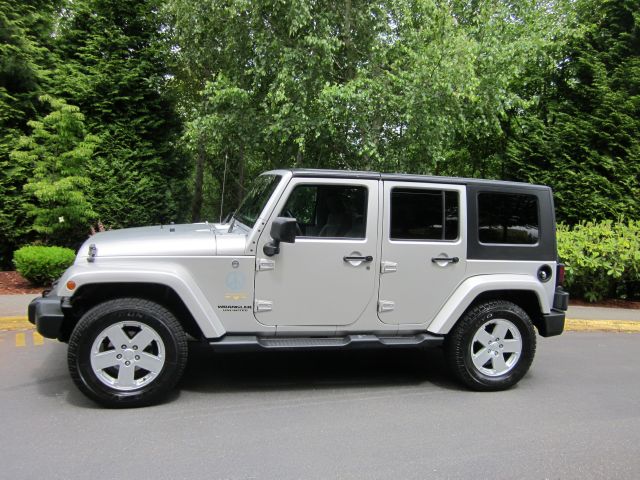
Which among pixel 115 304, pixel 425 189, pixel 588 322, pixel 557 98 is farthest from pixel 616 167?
→ pixel 115 304

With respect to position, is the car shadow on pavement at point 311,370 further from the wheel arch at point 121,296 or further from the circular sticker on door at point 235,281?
the circular sticker on door at point 235,281

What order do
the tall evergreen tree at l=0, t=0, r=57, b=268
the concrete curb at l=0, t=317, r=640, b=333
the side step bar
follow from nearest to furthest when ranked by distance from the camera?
the side step bar, the concrete curb at l=0, t=317, r=640, b=333, the tall evergreen tree at l=0, t=0, r=57, b=268

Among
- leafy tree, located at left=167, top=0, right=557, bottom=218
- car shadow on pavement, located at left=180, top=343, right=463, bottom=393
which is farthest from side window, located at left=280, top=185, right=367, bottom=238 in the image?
leafy tree, located at left=167, top=0, right=557, bottom=218

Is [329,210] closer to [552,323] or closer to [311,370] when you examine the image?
[311,370]

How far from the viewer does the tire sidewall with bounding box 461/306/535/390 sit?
473 cm

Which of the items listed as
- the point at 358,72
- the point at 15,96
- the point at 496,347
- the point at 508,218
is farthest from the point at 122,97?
the point at 496,347

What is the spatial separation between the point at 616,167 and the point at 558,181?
108 cm


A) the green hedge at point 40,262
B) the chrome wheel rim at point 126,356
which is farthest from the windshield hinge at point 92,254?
the green hedge at point 40,262

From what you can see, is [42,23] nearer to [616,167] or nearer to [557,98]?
[557,98]

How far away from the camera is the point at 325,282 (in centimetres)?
441

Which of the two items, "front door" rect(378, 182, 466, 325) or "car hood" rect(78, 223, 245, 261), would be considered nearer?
"car hood" rect(78, 223, 245, 261)

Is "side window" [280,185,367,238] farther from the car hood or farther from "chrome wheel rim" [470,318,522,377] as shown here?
"chrome wheel rim" [470,318,522,377]

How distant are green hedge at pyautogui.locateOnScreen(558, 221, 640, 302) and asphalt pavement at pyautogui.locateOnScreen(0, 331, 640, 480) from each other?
365 centimetres

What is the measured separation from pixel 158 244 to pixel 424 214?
2339 mm
